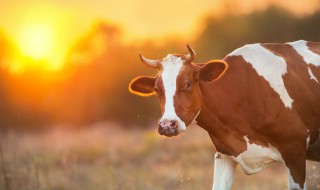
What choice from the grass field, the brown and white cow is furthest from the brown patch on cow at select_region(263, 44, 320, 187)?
the grass field

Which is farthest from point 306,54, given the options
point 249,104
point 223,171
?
point 223,171

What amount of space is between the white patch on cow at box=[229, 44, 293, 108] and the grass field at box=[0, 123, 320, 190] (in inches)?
85.0

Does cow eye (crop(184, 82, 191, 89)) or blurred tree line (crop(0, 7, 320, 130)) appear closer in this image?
cow eye (crop(184, 82, 191, 89))

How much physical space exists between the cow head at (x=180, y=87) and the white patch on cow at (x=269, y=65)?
49 cm

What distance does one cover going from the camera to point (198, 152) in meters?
22.0

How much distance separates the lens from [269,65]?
11047 mm

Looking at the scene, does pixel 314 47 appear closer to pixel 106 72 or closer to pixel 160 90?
pixel 160 90

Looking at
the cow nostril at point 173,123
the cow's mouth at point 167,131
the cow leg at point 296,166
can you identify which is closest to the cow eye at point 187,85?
the cow nostril at point 173,123

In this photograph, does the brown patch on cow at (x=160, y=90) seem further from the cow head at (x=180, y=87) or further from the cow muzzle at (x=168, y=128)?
the cow muzzle at (x=168, y=128)

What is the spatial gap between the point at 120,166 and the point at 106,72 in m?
24.5

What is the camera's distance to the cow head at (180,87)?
10188 mm

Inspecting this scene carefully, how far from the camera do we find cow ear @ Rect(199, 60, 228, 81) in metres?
10.7

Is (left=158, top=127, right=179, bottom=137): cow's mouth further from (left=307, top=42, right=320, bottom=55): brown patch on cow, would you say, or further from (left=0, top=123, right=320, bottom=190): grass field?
(left=307, top=42, right=320, bottom=55): brown patch on cow

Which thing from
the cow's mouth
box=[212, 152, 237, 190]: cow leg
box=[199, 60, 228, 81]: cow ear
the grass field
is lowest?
the grass field
